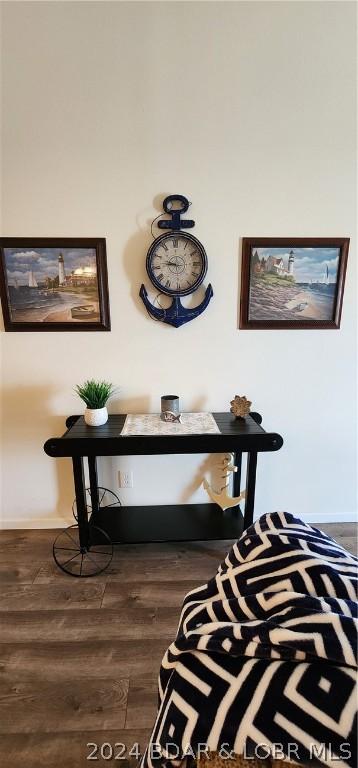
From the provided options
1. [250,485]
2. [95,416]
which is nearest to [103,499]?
[95,416]

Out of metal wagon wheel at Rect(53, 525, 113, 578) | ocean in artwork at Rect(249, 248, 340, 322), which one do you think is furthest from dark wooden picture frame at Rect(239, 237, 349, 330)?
metal wagon wheel at Rect(53, 525, 113, 578)

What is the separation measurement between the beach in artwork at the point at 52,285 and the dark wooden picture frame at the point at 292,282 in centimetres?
80

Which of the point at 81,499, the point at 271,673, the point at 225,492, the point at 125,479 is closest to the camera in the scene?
the point at 271,673

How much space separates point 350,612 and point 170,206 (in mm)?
1778

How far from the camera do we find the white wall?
1.69 metres

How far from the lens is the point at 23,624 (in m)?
1.58

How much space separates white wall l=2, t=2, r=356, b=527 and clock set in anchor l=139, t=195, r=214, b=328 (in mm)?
70

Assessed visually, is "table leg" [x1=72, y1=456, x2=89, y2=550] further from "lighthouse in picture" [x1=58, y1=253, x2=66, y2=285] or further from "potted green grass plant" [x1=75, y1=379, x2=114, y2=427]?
"lighthouse in picture" [x1=58, y1=253, x2=66, y2=285]

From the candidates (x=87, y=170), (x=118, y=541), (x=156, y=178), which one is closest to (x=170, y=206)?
(x=156, y=178)

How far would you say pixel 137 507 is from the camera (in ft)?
7.06

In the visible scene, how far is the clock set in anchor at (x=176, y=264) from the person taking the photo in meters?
1.81

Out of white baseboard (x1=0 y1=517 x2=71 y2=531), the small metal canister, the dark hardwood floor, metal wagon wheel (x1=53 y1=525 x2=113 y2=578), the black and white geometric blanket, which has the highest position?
the small metal canister

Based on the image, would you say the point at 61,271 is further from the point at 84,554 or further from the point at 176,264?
the point at 84,554

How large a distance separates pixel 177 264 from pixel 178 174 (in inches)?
16.9
